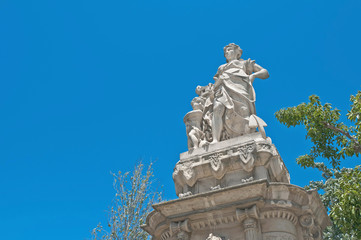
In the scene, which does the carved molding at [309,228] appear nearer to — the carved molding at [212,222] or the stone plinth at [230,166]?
the stone plinth at [230,166]

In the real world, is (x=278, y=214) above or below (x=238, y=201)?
below

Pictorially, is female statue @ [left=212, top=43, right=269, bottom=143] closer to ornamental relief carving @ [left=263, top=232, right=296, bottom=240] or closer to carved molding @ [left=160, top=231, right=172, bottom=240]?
carved molding @ [left=160, top=231, right=172, bottom=240]

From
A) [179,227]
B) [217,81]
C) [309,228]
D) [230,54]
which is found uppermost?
[230,54]

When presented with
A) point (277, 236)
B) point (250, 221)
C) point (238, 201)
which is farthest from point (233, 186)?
point (277, 236)

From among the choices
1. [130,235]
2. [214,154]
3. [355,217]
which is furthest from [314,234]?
[130,235]

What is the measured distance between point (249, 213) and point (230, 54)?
4946 millimetres

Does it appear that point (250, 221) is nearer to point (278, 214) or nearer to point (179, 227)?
point (278, 214)

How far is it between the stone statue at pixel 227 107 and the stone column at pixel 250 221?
213cm

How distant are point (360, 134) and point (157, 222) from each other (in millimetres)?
4561

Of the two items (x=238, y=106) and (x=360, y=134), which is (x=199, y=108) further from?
(x=360, y=134)

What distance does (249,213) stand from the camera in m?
7.30

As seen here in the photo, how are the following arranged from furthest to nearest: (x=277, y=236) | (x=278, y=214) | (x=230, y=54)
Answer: (x=230, y=54), (x=278, y=214), (x=277, y=236)

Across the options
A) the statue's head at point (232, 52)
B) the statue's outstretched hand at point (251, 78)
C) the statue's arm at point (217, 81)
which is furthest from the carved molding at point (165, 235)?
the statue's head at point (232, 52)

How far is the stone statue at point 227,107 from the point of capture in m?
9.32
